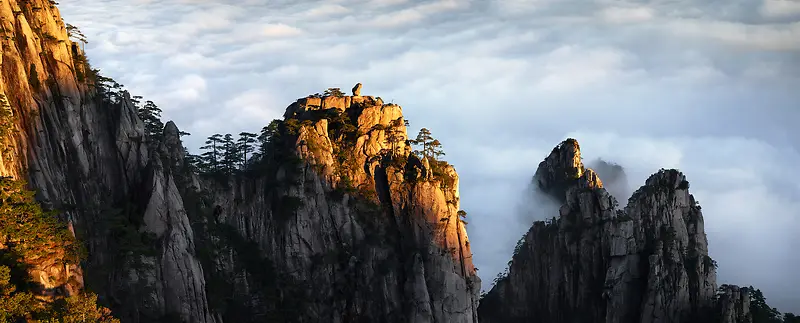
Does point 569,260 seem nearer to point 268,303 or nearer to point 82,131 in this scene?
point 268,303

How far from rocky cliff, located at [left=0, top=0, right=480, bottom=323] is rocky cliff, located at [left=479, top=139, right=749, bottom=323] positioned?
33342mm

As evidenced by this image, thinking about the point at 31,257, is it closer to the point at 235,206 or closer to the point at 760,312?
the point at 235,206

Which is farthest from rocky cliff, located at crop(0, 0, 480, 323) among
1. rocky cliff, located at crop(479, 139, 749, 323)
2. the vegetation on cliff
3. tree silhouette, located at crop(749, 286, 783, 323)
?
tree silhouette, located at crop(749, 286, 783, 323)

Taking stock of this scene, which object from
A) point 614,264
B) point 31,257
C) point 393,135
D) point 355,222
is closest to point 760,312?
point 614,264

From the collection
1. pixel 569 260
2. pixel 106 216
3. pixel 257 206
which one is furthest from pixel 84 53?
pixel 569 260

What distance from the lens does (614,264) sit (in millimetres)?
164125

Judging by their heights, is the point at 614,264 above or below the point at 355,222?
above

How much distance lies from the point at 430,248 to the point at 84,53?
51.8 metres

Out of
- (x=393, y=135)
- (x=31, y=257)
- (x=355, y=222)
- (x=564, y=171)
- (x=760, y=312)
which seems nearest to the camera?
(x=31, y=257)

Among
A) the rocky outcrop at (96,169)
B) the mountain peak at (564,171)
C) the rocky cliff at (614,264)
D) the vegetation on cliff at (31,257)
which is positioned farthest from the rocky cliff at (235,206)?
the mountain peak at (564,171)

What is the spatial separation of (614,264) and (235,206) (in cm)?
6406

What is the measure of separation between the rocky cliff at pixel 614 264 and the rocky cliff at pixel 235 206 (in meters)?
33.3

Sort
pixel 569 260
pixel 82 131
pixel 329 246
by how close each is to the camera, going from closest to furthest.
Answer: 1. pixel 82 131
2. pixel 329 246
3. pixel 569 260

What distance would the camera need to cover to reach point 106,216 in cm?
9806
